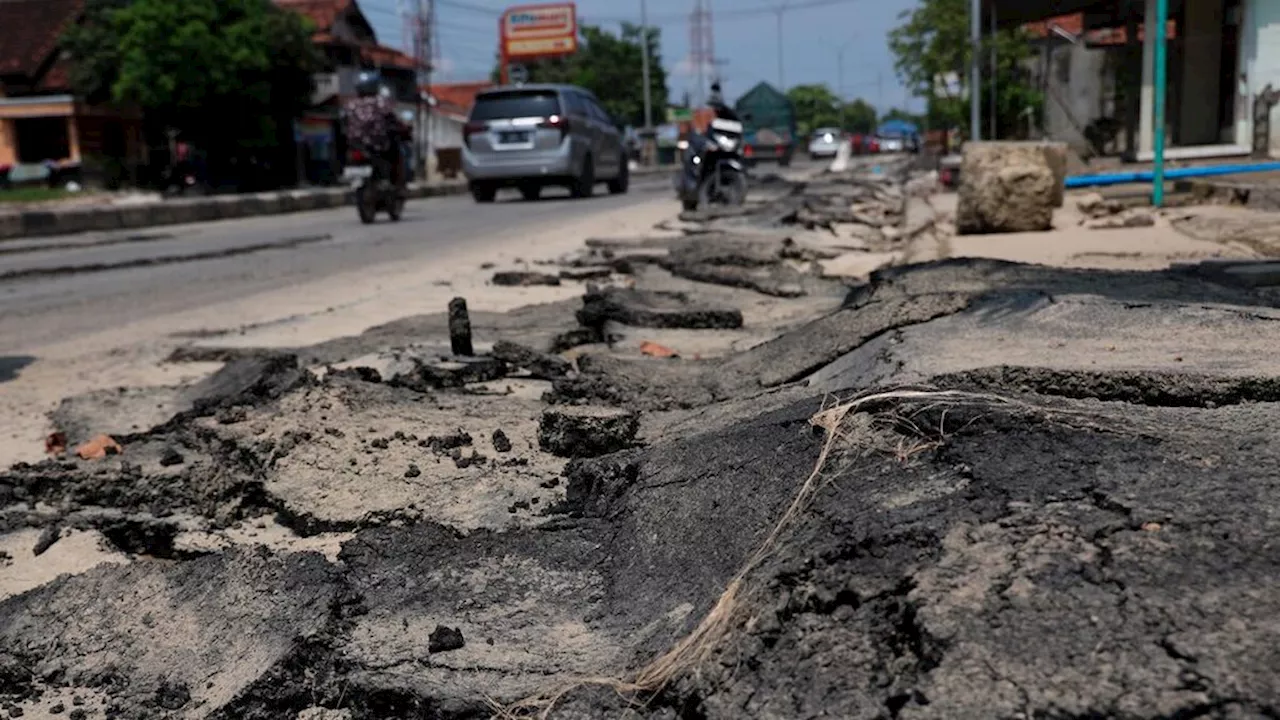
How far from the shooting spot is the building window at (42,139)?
111 ft

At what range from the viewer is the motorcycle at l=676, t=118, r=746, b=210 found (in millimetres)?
14023

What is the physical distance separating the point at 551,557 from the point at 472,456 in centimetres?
81

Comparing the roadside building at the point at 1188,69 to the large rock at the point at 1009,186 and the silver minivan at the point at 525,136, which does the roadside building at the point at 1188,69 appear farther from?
the silver minivan at the point at 525,136

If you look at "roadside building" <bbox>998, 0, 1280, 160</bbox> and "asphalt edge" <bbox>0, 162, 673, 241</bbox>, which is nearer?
"roadside building" <bbox>998, 0, 1280, 160</bbox>

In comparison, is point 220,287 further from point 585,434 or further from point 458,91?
point 458,91

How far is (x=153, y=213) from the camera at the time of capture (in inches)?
689

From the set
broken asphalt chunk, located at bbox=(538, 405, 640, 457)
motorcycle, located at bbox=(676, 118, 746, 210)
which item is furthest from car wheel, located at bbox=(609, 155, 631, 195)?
broken asphalt chunk, located at bbox=(538, 405, 640, 457)

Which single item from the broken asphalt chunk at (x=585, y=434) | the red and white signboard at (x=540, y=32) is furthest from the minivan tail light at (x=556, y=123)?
the red and white signboard at (x=540, y=32)

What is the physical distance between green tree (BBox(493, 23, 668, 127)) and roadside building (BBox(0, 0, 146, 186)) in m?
36.7

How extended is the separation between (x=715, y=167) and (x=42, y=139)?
26.6 metres

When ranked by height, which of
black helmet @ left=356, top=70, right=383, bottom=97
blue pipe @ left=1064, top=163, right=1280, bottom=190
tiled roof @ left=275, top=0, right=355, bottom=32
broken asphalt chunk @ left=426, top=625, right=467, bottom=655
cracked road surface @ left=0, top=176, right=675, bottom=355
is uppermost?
tiled roof @ left=275, top=0, right=355, bottom=32

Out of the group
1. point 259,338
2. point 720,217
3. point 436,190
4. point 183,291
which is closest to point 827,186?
point 720,217

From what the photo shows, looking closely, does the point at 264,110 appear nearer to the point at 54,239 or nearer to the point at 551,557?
the point at 54,239

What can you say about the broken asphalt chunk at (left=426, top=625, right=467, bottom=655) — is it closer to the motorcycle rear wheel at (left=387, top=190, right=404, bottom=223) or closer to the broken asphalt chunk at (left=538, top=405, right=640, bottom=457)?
the broken asphalt chunk at (left=538, top=405, right=640, bottom=457)
